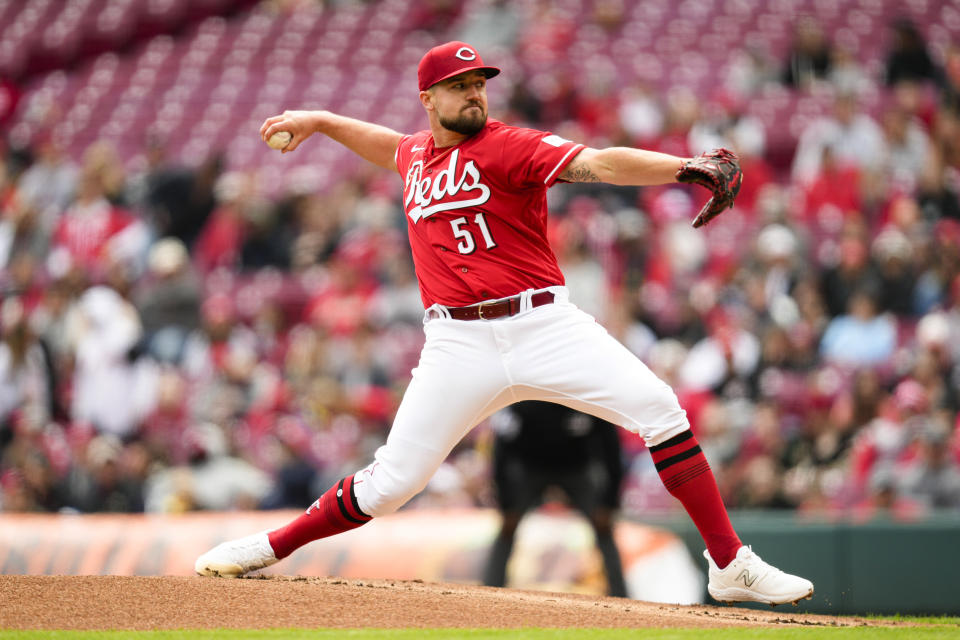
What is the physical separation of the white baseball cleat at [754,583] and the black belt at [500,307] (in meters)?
1.07

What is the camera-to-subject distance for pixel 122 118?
12.6 metres

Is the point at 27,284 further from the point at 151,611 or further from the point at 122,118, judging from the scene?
the point at 151,611

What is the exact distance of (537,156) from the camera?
3797mm

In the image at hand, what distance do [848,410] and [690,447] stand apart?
3.86 metres

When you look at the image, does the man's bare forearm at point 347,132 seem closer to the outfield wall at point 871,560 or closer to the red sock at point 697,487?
the red sock at point 697,487

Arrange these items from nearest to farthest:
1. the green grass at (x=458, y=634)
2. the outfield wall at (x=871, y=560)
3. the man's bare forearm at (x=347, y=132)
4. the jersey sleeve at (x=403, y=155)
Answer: the green grass at (x=458, y=634) → the jersey sleeve at (x=403, y=155) → the man's bare forearm at (x=347, y=132) → the outfield wall at (x=871, y=560)

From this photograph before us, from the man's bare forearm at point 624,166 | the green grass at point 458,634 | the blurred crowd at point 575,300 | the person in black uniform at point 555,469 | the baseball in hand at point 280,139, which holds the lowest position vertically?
the blurred crowd at point 575,300

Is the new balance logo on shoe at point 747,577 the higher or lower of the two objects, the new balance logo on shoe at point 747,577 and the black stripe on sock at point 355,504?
the lower

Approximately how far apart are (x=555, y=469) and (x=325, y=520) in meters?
2.01

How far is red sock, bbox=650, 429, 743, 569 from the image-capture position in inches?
155

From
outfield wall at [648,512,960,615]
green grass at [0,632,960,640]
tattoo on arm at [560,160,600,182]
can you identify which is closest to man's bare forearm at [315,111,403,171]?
tattoo on arm at [560,160,600,182]

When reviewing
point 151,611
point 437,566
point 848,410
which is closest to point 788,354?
point 848,410

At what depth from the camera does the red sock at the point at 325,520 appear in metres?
4.18

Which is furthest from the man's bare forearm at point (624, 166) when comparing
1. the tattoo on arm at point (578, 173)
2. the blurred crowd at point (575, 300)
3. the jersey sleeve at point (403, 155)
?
the blurred crowd at point (575, 300)
